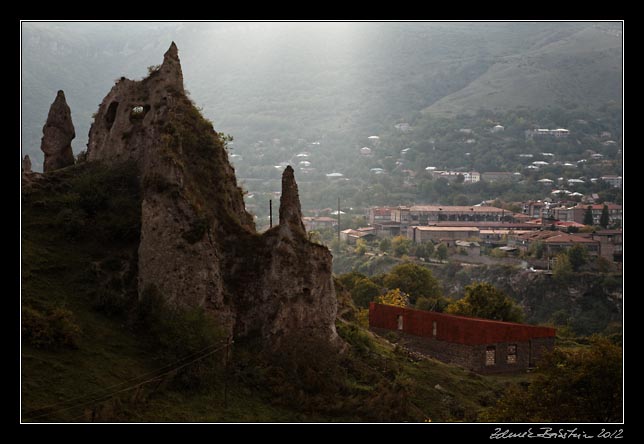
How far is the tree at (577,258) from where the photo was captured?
120 metres

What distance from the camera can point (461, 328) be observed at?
45656 mm

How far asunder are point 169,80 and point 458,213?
144653mm

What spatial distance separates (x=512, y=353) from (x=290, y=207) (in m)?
17.7

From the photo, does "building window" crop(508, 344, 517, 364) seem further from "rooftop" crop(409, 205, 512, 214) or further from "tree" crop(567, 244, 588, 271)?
"rooftop" crop(409, 205, 512, 214)

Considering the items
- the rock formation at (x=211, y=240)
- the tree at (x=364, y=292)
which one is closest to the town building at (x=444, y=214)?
the tree at (x=364, y=292)

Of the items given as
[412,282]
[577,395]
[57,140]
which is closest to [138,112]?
[57,140]

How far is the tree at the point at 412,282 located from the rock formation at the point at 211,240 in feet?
123

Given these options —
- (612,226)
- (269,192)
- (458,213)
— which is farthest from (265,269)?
(269,192)

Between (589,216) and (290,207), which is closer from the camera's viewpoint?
(290,207)

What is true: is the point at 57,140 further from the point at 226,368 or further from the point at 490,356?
the point at 490,356

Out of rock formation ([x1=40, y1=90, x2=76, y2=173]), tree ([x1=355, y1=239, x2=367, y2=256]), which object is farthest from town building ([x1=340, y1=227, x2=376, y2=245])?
rock formation ([x1=40, y1=90, x2=76, y2=173])

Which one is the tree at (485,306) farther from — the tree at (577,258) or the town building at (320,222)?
the town building at (320,222)

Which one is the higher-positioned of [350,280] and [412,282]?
[350,280]

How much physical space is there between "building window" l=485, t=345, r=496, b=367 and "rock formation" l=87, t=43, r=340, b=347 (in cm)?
1458
